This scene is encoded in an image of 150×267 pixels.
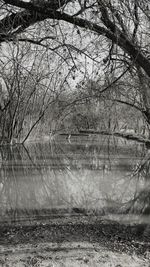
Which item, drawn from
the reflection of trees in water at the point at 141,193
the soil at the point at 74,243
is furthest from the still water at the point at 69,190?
the soil at the point at 74,243

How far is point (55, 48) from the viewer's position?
6.91m

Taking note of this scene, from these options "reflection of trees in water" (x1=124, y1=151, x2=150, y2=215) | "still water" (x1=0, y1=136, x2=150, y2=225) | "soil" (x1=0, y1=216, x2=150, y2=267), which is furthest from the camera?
"reflection of trees in water" (x1=124, y1=151, x2=150, y2=215)

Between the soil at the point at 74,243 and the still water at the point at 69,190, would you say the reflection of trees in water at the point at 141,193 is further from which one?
the soil at the point at 74,243

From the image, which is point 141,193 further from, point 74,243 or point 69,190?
point 74,243

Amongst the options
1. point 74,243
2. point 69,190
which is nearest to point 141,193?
point 69,190

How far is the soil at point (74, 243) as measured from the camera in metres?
2.65

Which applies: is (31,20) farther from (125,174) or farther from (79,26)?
(125,174)

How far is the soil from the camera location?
2648 mm

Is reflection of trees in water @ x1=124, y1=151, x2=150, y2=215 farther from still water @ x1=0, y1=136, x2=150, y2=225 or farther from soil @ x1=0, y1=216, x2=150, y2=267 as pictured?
soil @ x1=0, y1=216, x2=150, y2=267

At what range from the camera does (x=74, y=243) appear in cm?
305

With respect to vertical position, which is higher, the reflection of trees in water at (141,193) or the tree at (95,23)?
the tree at (95,23)

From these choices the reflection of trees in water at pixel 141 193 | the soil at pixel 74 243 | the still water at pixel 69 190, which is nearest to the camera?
the soil at pixel 74 243

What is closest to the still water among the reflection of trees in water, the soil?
the reflection of trees in water

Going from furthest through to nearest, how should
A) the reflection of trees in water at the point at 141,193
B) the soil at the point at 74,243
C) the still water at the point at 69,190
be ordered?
the reflection of trees in water at the point at 141,193
the still water at the point at 69,190
the soil at the point at 74,243
